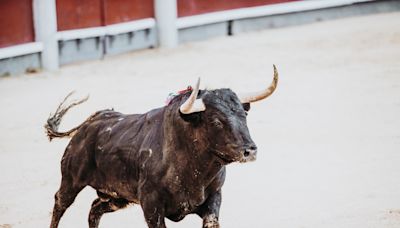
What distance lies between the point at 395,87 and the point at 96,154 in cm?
560

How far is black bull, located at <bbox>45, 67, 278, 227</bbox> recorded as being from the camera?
4465mm

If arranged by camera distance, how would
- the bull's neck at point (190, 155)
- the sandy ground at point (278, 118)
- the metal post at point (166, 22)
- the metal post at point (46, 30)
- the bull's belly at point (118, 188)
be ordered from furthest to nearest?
the metal post at point (166, 22), the metal post at point (46, 30), the sandy ground at point (278, 118), the bull's belly at point (118, 188), the bull's neck at point (190, 155)

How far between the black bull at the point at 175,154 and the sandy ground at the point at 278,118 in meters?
1.02

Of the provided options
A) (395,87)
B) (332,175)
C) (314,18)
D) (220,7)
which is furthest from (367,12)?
(332,175)

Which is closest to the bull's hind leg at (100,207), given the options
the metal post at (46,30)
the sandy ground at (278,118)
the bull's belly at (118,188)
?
the bull's belly at (118,188)

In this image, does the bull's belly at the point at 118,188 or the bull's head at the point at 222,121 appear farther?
the bull's belly at the point at 118,188

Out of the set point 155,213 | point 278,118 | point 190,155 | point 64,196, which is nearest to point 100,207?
point 64,196

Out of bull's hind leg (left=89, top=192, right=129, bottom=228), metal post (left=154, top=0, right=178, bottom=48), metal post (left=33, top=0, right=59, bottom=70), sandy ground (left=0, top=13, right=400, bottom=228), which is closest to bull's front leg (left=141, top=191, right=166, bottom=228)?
bull's hind leg (left=89, top=192, right=129, bottom=228)

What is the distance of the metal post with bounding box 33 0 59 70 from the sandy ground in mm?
226

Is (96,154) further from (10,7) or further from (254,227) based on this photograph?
(10,7)

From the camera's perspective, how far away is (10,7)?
1158 cm

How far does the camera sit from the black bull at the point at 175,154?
14.6ft

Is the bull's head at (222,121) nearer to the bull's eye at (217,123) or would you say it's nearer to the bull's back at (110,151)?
the bull's eye at (217,123)

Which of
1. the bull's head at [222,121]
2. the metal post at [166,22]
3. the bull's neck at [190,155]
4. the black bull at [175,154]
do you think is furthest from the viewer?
the metal post at [166,22]
